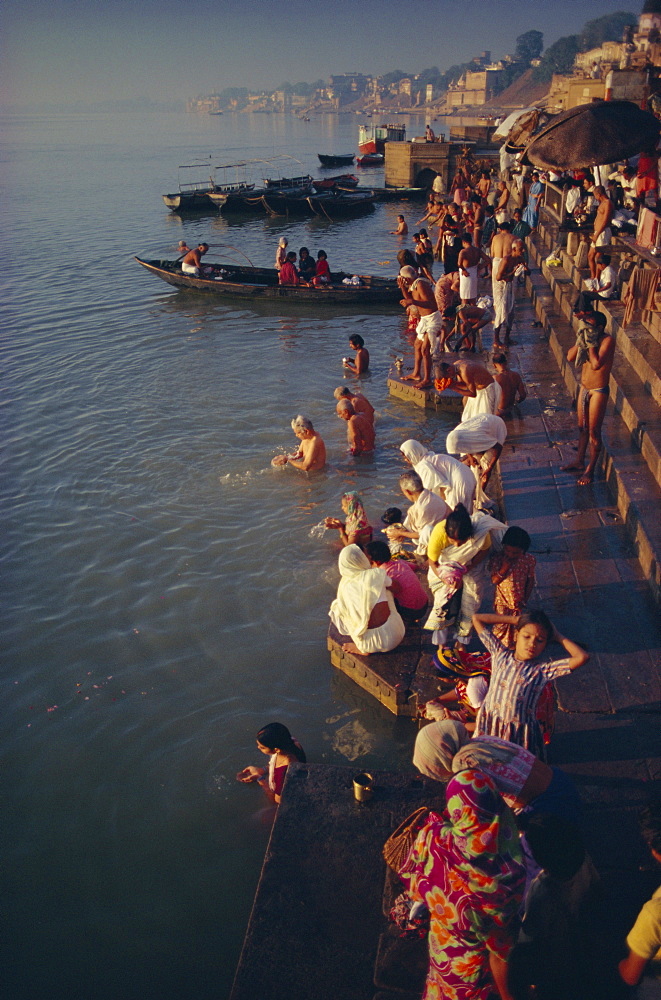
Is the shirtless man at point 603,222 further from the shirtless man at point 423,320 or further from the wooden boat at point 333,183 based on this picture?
the wooden boat at point 333,183

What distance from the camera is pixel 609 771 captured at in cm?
409

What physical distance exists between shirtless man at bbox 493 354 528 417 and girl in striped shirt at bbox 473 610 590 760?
5119 mm

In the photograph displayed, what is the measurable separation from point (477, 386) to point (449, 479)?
1.82 metres

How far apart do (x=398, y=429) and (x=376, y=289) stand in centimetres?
711

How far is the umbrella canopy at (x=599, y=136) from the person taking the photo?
8633 mm

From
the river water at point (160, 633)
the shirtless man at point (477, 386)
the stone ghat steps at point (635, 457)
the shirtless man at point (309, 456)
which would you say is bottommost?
the river water at point (160, 633)

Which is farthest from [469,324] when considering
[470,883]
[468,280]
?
[470,883]

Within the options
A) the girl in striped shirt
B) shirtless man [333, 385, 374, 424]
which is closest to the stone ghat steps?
the girl in striped shirt

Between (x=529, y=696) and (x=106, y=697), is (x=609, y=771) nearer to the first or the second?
(x=529, y=696)

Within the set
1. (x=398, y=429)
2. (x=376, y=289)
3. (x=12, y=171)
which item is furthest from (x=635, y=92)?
(x=12, y=171)

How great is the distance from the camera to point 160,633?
673 centimetres

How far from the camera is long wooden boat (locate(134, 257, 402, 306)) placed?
16.5 meters

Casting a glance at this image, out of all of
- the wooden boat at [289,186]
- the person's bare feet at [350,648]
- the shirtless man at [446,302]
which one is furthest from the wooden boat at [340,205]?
the person's bare feet at [350,648]

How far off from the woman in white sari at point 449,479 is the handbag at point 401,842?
9.52ft
